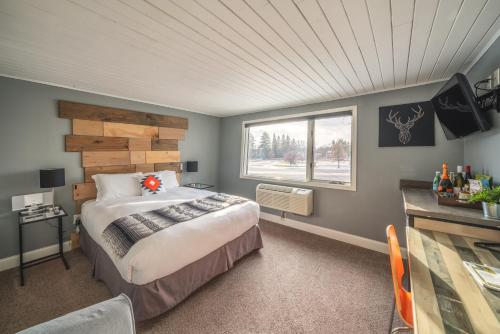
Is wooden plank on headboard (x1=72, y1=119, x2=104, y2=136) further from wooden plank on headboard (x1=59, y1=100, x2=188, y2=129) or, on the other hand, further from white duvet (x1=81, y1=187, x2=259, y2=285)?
white duvet (x1=81, y1=187, x2=259, y2=285)

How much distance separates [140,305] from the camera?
5.13 feet

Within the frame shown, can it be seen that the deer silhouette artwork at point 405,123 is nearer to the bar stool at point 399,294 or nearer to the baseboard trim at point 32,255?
the bar stool at point 399,294

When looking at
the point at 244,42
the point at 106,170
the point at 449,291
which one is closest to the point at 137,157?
the point at 106,170

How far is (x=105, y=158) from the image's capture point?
10.2 feet

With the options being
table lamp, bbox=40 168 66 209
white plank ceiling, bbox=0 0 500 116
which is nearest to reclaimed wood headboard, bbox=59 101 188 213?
table lamp, bbox=40 168 66 209

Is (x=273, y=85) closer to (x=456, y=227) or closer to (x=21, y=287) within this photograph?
(x=456, y=227)

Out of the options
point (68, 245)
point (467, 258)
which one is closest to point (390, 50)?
point (467, 258)

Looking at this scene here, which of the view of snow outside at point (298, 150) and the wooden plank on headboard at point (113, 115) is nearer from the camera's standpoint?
the wooden plank on headboard at point (113, 115)

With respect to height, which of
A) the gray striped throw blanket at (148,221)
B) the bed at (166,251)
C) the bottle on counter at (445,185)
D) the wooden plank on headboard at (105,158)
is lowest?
the bed at (166,251)

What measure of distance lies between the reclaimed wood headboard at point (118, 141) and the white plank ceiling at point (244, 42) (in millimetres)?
535

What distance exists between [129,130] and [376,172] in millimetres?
3894

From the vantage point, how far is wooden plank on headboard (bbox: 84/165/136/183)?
2.96 m

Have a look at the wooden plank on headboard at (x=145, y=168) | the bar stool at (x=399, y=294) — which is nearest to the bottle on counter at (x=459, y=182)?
the bar stool at (x=399, y=294)

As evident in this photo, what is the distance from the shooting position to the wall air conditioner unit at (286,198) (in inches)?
131
